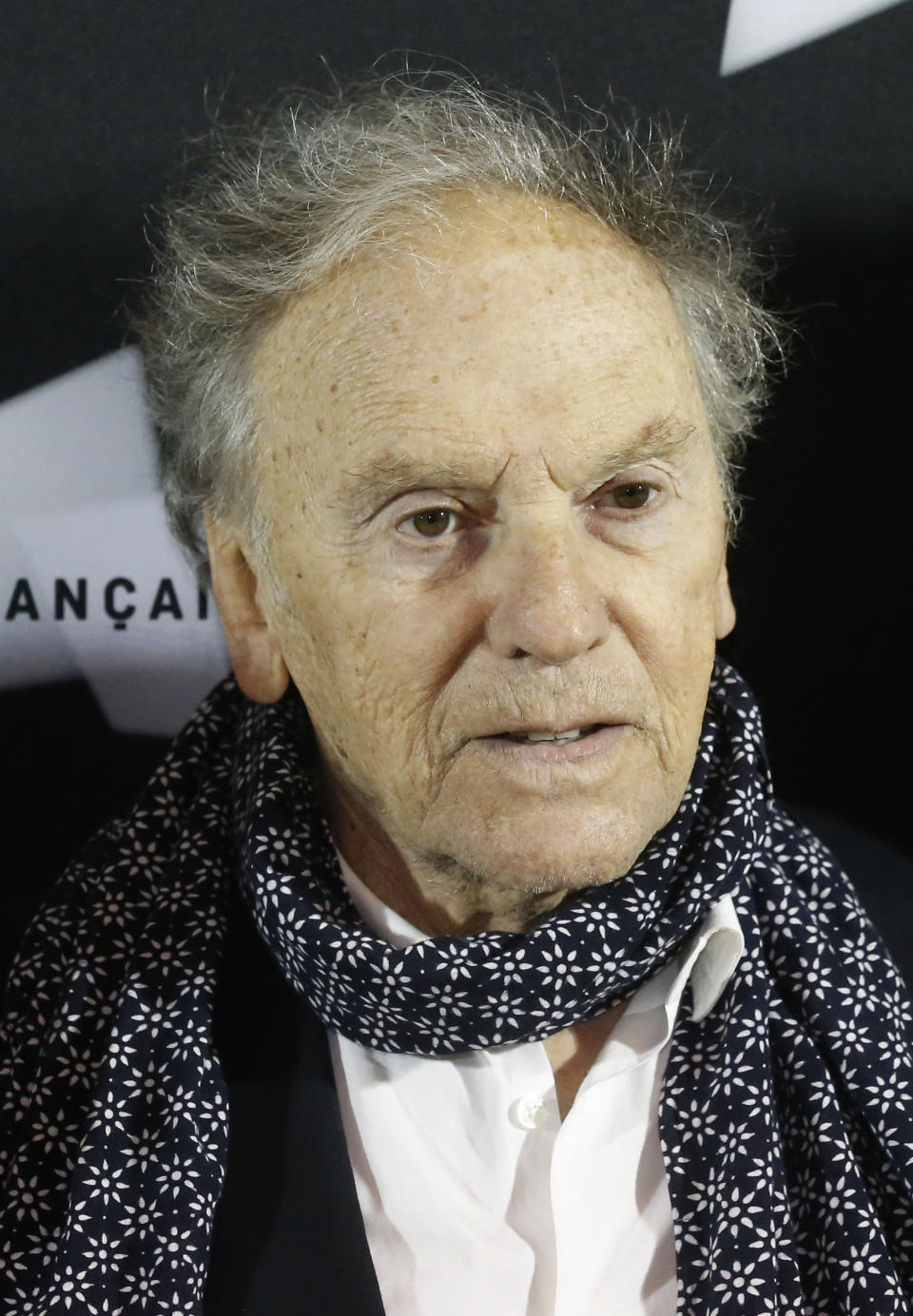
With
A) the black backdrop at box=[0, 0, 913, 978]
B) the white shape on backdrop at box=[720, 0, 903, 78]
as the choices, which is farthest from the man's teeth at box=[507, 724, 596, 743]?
the white shape on backdrop at box=[720, 0, 903, 78]

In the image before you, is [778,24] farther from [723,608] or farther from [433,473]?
[433,473]

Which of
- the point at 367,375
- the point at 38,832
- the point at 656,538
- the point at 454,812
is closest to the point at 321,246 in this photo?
the point at 367,375

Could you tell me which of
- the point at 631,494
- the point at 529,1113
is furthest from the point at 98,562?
the point at 529,1113

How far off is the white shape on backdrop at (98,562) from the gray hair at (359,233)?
23 cm

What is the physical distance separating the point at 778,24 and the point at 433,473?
0.91 meters

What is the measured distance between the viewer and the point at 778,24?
1755 millimetres

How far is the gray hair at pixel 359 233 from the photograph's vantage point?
137 centimetres

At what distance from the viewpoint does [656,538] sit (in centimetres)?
136

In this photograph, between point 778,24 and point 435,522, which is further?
point 778,24

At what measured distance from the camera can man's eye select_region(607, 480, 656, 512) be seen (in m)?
1.35

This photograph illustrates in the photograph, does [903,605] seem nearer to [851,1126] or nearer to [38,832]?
[851,1126]

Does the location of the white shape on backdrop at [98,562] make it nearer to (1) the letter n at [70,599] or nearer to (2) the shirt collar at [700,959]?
(1) the letter n at [70,599]

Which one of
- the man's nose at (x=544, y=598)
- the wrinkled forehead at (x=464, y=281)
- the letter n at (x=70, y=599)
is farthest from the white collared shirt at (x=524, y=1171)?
the letter n at (x=70, y=599)

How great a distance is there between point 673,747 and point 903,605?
→ 75 centimetres
